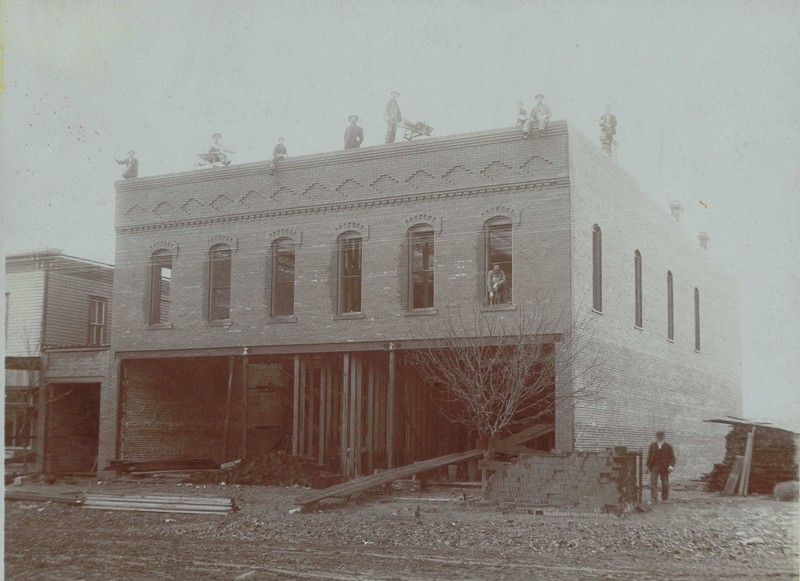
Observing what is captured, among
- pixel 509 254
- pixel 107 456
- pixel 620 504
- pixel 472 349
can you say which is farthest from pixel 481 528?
pixel 107 456

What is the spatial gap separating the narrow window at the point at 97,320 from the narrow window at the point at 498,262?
14480 mm

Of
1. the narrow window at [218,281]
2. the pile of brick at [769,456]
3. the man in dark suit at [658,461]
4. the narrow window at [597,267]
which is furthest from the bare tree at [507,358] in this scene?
the narrow window at [218,281]

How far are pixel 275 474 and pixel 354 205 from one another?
6.83 meters

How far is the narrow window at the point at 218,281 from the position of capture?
80.2 feet

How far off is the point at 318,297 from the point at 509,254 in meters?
5.05

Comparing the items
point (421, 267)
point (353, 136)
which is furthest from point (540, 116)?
point (353, 136)

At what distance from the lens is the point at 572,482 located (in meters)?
16.3

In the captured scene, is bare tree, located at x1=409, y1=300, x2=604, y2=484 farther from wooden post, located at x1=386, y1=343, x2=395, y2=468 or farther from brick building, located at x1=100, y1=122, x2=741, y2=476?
wooden post, located at x1=386, y1=343, x2=395, y2=468

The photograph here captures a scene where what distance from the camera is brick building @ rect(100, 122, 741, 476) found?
21016 mm

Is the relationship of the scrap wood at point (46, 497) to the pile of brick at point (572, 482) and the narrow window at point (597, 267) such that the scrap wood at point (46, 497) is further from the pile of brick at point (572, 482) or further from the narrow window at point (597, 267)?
the narrow window at point (597, 267)

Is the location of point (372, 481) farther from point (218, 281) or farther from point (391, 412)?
point (218, 281)

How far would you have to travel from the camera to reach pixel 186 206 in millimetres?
24719

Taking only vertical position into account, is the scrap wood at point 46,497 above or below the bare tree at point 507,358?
below

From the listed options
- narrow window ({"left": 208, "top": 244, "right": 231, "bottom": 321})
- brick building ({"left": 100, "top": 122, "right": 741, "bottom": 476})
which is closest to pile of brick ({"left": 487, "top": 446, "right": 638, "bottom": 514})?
brick building ({"left": 100, "top": 122, "right": 741, "bottom": 476})
